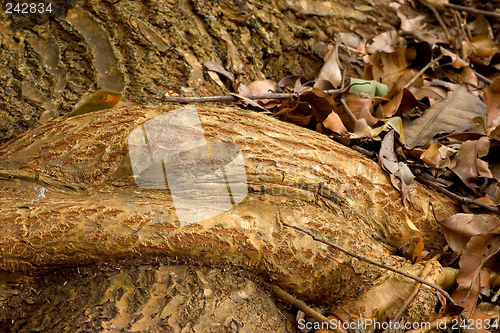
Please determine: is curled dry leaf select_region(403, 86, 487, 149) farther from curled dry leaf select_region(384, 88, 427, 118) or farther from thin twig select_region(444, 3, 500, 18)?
thin twig select_region(444, 3, 500, 18)

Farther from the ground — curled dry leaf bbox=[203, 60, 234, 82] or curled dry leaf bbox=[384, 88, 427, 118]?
curled dry leaf bbox=[203, 60, 234, 82]

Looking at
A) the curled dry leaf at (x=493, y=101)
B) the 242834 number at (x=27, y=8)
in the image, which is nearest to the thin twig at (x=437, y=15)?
the curled dry leaf at (x=493, y=101)

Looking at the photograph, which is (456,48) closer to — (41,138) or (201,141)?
(201,141)

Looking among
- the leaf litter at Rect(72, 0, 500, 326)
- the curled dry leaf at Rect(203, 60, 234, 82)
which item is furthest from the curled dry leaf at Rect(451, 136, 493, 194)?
the curled dry leaf at Rect(203, 60, 234, 82)


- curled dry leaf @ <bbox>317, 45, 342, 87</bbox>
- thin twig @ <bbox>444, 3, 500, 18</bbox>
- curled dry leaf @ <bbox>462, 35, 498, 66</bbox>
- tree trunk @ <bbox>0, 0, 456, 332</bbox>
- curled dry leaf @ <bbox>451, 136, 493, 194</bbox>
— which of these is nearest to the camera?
tree trunk @ <bbox>0, 0, 456, 332</bbox>

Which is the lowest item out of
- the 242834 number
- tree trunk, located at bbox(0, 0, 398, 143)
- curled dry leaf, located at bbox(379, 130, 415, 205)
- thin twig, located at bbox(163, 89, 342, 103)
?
curled dry leaf, located at bbox(379, 130, 415, 205)

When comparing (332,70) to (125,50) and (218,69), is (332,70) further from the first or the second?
(125,50)

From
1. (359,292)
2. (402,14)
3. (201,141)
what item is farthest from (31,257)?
(402,14)
